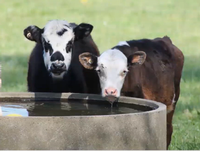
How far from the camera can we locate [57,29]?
754 cm

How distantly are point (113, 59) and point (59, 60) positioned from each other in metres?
0.76

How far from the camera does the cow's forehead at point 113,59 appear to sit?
21.9 feet

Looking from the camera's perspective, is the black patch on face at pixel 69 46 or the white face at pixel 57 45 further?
the black patch on face at pixel 69 46

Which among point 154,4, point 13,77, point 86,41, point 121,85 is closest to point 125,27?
point 154,4

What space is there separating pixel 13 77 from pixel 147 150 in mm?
7529

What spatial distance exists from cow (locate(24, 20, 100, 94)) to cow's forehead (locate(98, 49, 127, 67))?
620mm

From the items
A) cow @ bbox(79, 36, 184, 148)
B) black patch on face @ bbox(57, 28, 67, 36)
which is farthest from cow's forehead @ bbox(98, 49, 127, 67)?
black patch on face @ bbox(57, 28, 67, 36)

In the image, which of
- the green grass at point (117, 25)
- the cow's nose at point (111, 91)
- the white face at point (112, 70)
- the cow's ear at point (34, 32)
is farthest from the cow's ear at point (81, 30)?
the green grass at point (117, 25)

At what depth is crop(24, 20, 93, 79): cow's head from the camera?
284 inches

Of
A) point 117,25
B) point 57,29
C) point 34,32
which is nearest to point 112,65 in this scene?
point 57,29

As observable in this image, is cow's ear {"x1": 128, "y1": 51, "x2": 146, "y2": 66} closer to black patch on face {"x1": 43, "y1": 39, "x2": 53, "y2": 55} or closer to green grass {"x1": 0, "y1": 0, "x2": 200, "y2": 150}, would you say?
black patch on face {"x1": 43, "y1": 39, "x2": 53, "y2": 55}

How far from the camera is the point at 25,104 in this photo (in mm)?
6270

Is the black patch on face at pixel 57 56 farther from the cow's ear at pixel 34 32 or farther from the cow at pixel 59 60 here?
the cow's ear at pixel 34 32

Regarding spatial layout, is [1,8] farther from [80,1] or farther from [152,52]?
[152,52]
